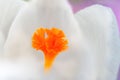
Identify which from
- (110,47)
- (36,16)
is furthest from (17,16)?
(110,47)

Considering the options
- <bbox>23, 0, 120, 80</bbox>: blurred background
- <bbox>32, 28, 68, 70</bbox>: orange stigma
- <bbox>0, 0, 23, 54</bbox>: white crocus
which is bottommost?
<bbox>32, 28, 68, 70</bbox>: orange stigma

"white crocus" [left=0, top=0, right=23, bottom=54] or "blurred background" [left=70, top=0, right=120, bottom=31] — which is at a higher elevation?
"blurred background" [left=70, top=0, right=120, bottom=31]

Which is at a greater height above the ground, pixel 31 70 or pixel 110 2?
pixel 110 2

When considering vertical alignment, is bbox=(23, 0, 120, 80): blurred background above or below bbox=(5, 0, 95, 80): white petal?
above

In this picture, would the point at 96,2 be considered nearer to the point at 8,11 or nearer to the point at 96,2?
the point at 96,2

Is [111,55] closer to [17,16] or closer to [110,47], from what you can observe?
[110,47]

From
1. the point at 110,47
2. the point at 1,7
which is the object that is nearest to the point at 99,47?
the point at 110,47
